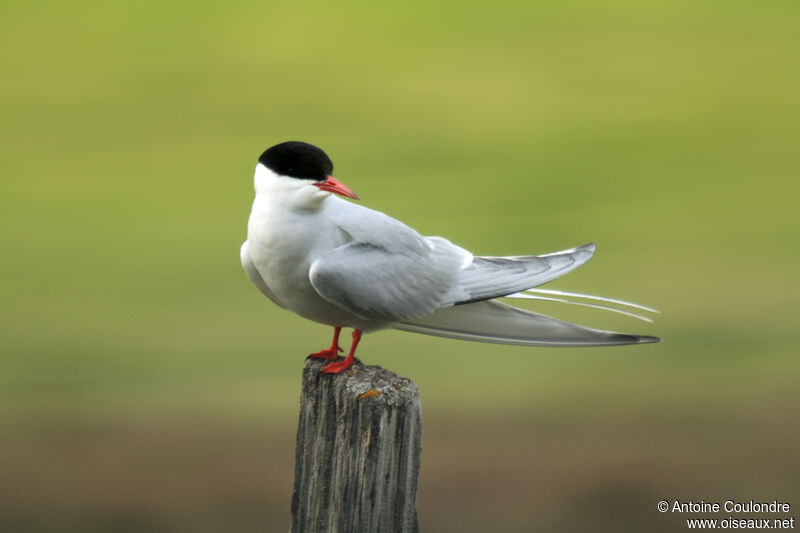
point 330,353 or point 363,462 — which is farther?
point 330,353

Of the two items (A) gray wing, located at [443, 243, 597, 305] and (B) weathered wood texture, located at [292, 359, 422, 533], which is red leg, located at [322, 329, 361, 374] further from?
(A) gray wing, located at [443, 243, 597, 305]

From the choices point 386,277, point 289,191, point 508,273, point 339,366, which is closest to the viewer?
point 339,366

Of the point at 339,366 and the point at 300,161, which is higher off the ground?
the point at 300,161

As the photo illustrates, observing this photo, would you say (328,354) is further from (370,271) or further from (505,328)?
(505,328)

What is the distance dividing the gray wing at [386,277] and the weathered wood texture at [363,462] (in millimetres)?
459

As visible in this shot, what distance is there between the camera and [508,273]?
364 cm

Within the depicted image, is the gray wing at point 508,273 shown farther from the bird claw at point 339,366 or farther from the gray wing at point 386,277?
the bird claw at point 339,366

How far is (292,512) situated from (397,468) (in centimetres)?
A: 43

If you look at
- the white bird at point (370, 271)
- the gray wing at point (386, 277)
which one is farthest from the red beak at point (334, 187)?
the gray wing at point (386, 277)

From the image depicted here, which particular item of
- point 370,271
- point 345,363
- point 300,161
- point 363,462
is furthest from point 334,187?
point 363,462

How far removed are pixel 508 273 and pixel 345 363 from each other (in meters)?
0.78

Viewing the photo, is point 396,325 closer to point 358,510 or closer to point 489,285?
point 489,285

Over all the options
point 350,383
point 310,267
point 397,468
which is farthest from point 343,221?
point 397,468

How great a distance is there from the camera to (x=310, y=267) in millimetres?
3439
